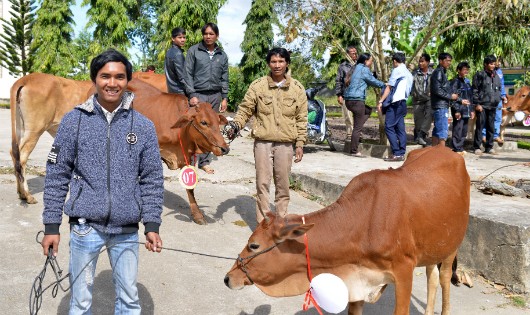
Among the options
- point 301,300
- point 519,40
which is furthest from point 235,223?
point 519,40

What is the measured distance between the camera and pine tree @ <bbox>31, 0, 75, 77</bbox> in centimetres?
4366

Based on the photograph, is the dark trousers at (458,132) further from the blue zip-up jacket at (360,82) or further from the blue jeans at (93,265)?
the blue jeans at (93,265)

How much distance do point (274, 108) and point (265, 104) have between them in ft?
0.34

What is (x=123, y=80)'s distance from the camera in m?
3.09

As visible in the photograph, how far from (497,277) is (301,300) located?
2.05 meters

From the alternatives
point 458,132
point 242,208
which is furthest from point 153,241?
point 458,132

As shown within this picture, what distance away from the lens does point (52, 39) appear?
43.8 metres

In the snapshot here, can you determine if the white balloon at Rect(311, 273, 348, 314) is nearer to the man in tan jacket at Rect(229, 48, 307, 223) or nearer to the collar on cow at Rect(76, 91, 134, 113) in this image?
the collar on cow at Rect(76, 91, 134, 113)

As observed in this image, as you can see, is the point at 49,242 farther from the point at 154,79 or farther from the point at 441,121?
the point at 441,121

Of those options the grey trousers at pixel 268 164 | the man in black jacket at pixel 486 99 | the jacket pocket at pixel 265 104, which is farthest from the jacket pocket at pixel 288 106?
the man in black jacket at pixel 486 99

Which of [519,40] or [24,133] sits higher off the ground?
[519,40]

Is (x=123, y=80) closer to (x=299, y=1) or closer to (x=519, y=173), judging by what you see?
(x=519, y=173)

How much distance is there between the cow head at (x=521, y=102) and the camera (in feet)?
39.2

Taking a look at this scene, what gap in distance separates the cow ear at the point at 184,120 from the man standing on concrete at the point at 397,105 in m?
4.92
